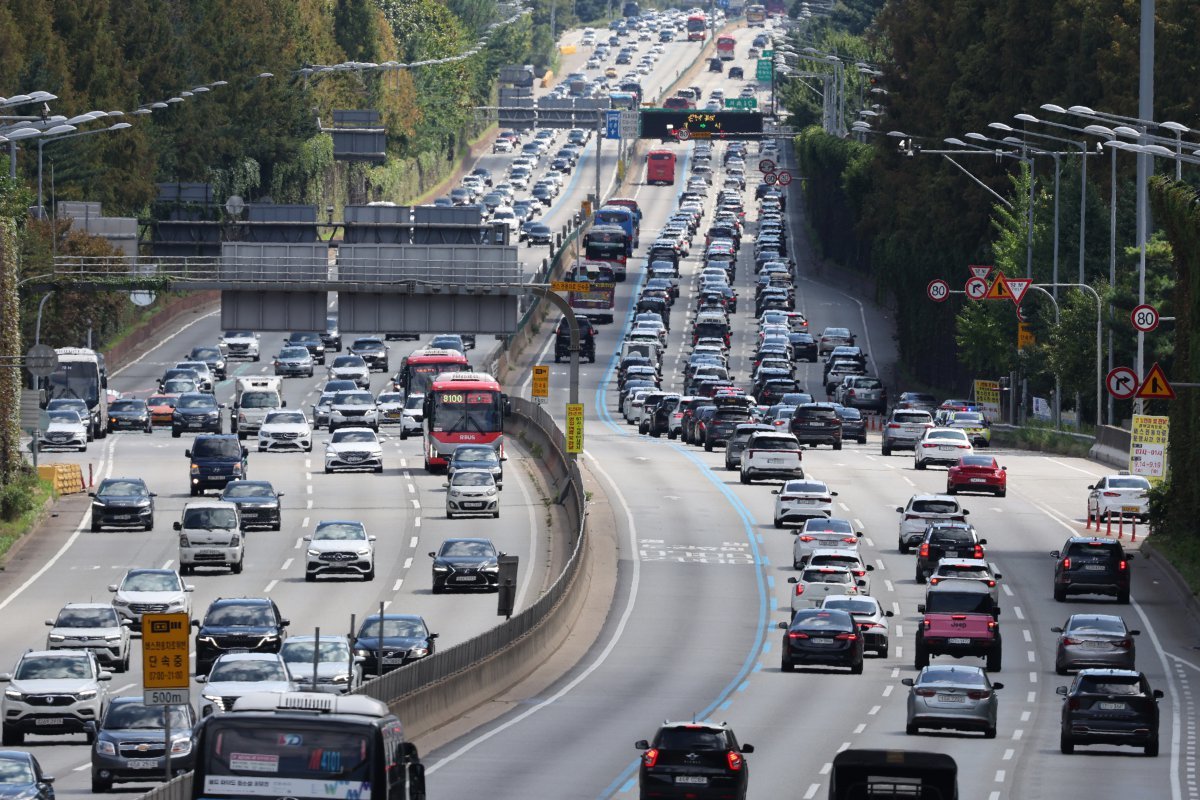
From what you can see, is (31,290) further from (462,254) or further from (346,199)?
(346,199)

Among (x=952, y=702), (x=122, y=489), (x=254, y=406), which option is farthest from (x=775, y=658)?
(x=254, y=406)

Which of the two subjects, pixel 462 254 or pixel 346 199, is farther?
pixel 346 199

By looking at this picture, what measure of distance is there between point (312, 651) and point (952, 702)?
10.4 meters

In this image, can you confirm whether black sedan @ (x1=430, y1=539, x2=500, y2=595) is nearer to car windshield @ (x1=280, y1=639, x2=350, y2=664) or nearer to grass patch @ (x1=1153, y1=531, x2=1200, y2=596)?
car windshield @ (x1=280, y1=639, x2=350, y2=664)

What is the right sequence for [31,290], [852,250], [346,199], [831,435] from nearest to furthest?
1. [831,435]
2. [31,290]
3. [852,250]
4. [346,199]

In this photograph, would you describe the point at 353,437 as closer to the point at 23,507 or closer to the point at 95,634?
the point at 23,507

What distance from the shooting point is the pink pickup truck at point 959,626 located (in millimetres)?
50469

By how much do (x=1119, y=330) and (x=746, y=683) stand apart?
1575 inches

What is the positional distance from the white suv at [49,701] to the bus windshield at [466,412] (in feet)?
144

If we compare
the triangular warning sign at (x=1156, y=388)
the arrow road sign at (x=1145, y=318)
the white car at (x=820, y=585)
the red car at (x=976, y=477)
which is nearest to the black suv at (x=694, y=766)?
the triangular warning sign at (x=1156, y=388)

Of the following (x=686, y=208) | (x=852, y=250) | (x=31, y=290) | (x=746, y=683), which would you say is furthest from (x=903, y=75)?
(x=746, y=683)

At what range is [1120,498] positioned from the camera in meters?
71.2

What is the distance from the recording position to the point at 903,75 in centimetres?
13425

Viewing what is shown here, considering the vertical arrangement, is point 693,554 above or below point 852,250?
below
